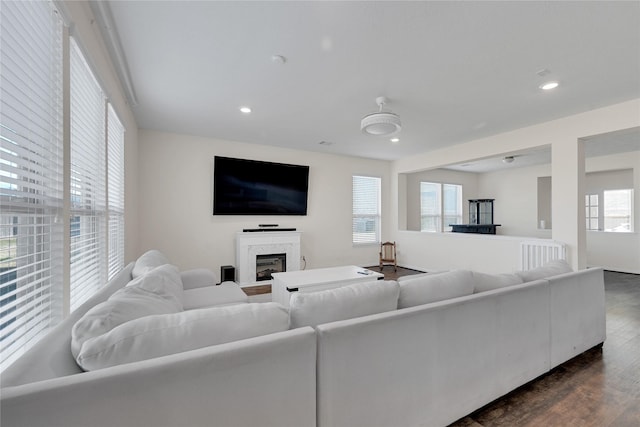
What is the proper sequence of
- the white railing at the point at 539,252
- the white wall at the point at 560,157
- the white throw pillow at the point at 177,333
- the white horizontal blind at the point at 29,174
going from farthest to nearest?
the white railing at the point at 539,252 < the white wall at the point at 560,157 < the white horizontal blind at the point at 29,174 < the white throw pillow at the point at 177,333

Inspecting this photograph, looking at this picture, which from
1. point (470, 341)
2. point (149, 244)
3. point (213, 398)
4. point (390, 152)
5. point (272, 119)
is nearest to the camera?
point (213, 398)

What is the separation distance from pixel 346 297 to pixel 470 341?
2.60 feet

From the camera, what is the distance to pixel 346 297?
139cm

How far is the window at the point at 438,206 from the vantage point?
7.12 meters

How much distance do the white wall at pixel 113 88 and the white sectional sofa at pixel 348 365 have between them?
1.52 meters

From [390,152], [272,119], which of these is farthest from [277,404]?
[390,152]

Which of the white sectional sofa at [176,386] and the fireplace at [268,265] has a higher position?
the white sectional sofa at [176,386]

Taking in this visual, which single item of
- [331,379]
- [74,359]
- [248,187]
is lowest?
[331,379]

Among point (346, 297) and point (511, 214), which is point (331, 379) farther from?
point (511, 214)

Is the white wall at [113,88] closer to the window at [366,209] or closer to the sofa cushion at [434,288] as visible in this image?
the sofa cushion at [434,288]

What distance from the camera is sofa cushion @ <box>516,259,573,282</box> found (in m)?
2.05

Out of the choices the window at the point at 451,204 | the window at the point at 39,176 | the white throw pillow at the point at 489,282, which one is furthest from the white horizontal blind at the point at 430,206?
the window at the point at 39,176

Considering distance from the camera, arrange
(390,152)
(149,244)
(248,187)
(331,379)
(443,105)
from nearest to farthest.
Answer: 1. (331,379)
2. (443,105)
3. (149,244)
4. (248,187)
5. (390,152)

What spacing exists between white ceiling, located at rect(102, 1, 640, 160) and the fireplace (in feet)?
7.50
